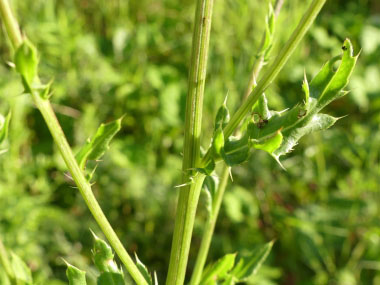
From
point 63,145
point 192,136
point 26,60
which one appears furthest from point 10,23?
point 192,136

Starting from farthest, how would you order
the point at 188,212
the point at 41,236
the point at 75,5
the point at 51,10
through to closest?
the point at 75,5
the point at 51,10
the point at 41,236
the point at 188,212

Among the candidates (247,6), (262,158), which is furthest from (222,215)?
(247,6)

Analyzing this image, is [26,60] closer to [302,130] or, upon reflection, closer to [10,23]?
[10,23]

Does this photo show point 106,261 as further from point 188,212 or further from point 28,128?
point 28,128

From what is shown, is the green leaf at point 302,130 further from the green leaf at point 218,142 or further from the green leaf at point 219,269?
the green leaf at point 219,269

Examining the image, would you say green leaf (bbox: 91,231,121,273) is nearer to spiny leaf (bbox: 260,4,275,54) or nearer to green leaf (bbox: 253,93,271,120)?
green leaf (bbox: 253,93,271,120)

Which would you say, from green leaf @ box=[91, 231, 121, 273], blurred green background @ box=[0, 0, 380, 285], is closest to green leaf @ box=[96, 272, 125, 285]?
green leaf @ box=[91, 231, 121, 273]
